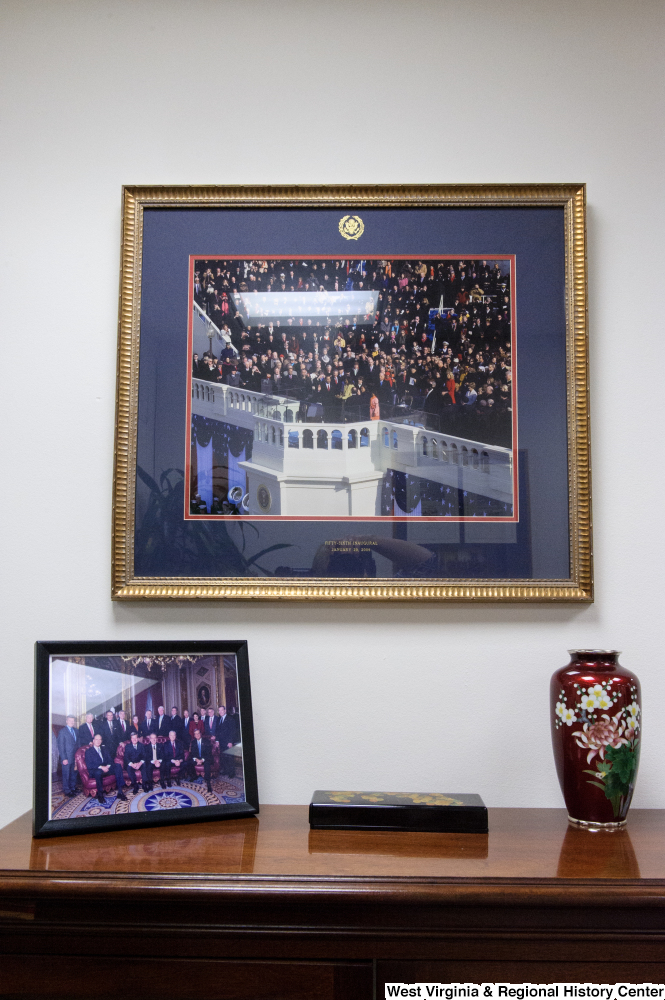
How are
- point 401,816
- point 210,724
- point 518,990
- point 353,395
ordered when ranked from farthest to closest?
point 353,395 < point 210,724 < point 401,816 < point 518,990

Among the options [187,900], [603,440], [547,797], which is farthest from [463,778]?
[603,440]

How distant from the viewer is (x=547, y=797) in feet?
4.60

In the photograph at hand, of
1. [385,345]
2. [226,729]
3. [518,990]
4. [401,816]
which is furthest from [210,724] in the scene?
[385,345]

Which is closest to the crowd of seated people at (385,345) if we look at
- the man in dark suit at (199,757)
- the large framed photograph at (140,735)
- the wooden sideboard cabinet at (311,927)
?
the large framed photograph at (140,735)

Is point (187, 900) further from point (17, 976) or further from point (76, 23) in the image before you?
point (76, 23)

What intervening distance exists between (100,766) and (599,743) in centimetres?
84

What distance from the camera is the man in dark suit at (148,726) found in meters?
1.28

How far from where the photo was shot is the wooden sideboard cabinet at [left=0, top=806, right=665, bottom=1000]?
0.98 metres

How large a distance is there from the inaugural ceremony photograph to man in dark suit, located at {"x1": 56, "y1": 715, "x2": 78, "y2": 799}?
1.45 ft

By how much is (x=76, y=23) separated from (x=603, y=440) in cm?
142

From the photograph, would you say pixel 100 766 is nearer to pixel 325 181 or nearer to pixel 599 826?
Result: pixel 599 826

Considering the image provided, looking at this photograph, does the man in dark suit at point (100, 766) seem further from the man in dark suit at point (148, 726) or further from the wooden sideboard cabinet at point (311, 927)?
the wooden sideboard cabinet at point (311, 927)

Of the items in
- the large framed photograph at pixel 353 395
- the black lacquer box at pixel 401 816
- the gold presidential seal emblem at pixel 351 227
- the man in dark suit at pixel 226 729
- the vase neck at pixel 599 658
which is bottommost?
the black lacquer box at pixel 401 816

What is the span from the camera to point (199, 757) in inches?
50.7
